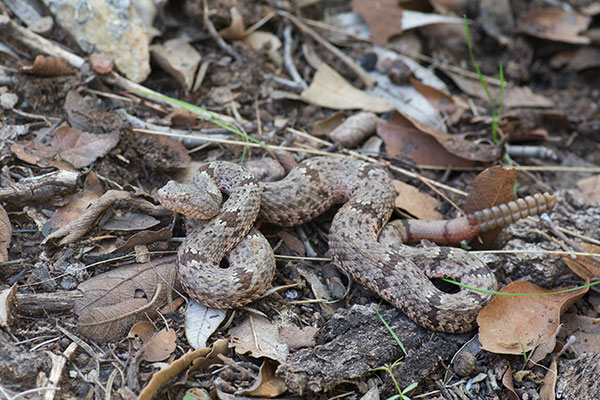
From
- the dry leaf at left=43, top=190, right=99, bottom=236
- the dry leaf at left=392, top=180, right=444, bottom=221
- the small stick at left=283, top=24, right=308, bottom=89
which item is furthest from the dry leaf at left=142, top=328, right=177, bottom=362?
the small stick at left=283, top=24, right=308, bottom=89

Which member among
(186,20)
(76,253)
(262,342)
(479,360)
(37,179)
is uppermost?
(186,20)

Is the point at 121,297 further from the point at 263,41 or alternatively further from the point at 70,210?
the point at 263,41

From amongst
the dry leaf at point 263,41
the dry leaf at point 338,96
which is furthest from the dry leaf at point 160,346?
the dry leaf at point 263,41

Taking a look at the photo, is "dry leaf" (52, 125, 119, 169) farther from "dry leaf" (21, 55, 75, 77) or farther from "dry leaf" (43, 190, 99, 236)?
"dry leaf" (21, 55, 75, 77)

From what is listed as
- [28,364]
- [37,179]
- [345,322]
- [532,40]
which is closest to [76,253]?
[37,179]

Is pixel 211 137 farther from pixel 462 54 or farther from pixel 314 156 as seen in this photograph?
pixel 462 54

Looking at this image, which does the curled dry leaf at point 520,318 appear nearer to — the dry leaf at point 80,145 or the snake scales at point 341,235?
the snake scales at point 341,235
